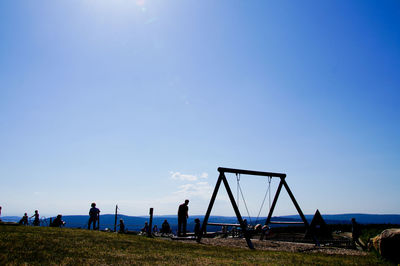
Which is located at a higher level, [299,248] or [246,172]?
[246,172]

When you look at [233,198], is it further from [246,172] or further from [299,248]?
[299,248]

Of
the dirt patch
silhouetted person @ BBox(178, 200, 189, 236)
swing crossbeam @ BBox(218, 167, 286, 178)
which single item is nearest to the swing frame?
swing crossbeam @ BBox(218, 167, 286, 178)

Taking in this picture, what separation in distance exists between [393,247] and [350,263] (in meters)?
1.42

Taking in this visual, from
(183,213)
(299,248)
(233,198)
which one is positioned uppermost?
(233,198)

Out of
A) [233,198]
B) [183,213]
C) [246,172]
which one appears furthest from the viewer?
[183,213]

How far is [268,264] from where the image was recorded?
27.6 ft

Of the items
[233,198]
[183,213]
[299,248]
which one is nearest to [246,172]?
[233,198]

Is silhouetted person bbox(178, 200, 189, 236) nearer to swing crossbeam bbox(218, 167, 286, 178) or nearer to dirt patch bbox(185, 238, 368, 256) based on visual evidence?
dirt patch bbox(185, 238, 368, 256)

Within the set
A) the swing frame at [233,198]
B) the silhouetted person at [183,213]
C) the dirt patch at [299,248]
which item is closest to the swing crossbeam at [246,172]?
the swing frame at [233,198]

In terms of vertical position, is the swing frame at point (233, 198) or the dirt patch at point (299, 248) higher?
the swing frame at point (233, 198)

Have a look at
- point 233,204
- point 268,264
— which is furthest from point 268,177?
point 268,264

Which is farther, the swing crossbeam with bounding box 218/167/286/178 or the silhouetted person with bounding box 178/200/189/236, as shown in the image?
the silhouetted person with bounding box 178/200/189/236

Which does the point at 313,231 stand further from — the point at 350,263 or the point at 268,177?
the point at 350,263

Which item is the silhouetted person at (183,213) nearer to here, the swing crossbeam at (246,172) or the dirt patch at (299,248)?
the dirt patch at (299,248)
